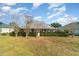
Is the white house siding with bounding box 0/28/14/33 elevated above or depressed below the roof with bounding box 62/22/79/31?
below

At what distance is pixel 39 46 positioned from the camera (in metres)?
4.25

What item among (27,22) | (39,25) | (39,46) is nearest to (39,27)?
(39,25)

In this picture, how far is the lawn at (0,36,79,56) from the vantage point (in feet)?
13.8

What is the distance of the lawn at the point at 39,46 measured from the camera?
4.21 m

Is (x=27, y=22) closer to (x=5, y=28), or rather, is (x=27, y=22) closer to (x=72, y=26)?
(x=5, y=28)

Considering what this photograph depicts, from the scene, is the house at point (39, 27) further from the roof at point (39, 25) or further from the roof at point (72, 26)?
the roof at point (72, 26)

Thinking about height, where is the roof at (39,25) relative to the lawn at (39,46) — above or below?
above

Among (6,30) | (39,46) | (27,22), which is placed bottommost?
(39,46)

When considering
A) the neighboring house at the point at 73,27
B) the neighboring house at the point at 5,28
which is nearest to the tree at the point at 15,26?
the neighboring house at the point at 5,28

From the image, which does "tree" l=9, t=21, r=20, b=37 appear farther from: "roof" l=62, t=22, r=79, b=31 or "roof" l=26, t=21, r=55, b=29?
"roof" l=62, t=22, r=79, b=31

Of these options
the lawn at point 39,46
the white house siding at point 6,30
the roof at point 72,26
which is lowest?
the lawn at point 39,46

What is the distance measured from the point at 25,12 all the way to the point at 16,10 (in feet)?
0.53

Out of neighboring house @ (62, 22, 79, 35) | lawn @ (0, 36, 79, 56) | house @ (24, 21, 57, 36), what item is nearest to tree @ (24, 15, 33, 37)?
house @ (24, 21, 57, 36)

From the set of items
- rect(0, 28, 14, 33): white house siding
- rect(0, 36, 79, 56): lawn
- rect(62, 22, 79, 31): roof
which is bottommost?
rect(0, 36, 79, 56): lawn
